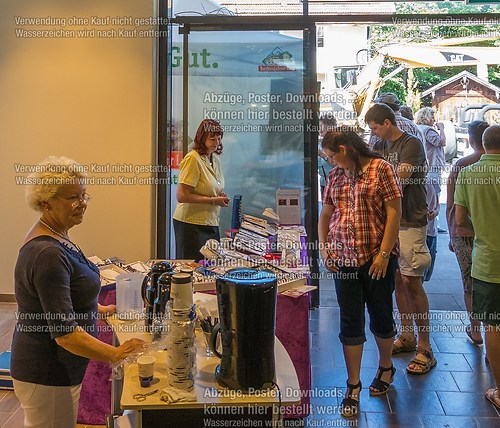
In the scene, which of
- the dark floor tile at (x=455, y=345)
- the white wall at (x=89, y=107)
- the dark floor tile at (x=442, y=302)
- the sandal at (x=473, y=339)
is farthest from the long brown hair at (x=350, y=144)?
the dark floor tile at (x=442, y=302)

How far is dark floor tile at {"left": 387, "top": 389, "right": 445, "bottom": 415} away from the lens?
111 inches

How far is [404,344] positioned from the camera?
3.58 meters

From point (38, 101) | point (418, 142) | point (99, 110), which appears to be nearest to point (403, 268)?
point (418, 142)

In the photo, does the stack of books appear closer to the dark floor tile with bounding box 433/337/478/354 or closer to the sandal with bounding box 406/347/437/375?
the sandal with bounding box 406/347/437/375

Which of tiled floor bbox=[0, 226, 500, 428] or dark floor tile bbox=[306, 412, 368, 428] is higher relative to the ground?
tiled floor bbox=[0, 226, 500, 428]

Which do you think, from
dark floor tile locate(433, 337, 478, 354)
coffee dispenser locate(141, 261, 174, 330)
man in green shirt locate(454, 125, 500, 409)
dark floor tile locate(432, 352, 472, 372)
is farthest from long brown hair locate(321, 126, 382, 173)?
dark floor tile locate(433, 337, 478, 354)

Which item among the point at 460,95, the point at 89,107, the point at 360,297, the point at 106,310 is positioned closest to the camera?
the point at 106,310

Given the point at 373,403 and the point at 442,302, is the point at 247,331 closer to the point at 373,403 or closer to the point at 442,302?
the point at 373,403

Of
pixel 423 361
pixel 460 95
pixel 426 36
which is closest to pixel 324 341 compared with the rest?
pixel 423 361

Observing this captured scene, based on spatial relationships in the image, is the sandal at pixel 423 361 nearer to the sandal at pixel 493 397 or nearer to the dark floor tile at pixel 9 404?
the sandal at pixel 493 397

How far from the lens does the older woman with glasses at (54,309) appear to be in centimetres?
162

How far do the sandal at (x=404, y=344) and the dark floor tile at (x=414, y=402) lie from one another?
536 millimetres

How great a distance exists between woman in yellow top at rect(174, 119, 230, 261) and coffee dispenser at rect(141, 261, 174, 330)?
5.03 ft

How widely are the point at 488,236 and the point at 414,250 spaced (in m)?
0.64
